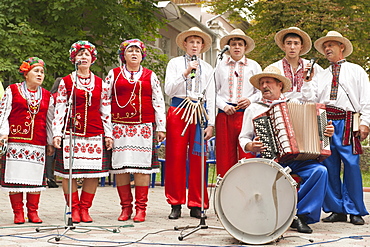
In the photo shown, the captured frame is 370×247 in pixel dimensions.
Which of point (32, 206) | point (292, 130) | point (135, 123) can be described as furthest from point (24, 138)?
point (292, 130)

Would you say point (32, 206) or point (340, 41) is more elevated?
point (340, 41)

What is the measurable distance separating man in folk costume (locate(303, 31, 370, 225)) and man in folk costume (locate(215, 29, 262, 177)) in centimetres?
77

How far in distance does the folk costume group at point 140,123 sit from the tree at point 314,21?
29.7ft

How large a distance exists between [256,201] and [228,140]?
5.86 ft

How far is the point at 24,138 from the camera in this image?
22.3ft

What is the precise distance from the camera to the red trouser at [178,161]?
23.6 feet

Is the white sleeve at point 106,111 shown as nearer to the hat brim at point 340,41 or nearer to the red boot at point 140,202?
the red boot at point 140,202

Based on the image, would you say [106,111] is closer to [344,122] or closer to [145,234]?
[145,234]

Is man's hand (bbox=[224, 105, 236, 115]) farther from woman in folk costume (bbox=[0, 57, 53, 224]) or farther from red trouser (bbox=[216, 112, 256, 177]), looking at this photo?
woman in folk costume (bbox=[0, 57, 53, 224])

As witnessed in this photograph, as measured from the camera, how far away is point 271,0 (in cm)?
1725

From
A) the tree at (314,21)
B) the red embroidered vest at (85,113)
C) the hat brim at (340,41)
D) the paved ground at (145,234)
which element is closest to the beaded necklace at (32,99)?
the red embroidered vest at (85,113)

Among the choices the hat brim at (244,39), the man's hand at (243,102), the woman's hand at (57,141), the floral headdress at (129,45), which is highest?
the hat brim at (244,39)

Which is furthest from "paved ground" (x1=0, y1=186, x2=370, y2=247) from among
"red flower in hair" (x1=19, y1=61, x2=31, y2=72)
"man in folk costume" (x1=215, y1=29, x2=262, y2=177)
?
"red flower in hair" (x1=19, y1=61, x2=31, y2=72)

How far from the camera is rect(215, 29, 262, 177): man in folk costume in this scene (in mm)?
7156
